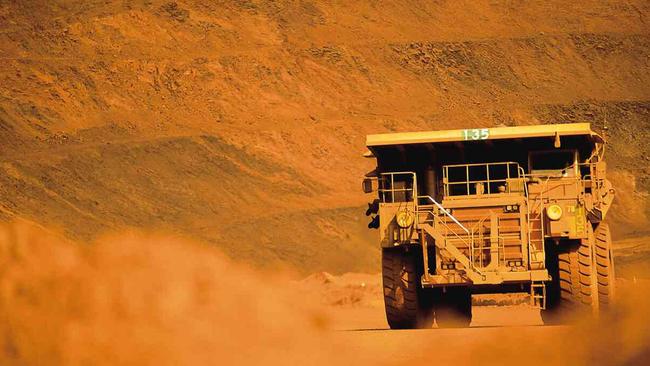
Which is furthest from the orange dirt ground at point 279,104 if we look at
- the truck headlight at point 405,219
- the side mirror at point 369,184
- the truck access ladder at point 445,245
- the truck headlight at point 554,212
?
the truck headlight at point 554,212

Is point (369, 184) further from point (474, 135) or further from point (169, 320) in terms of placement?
point (169, 320)

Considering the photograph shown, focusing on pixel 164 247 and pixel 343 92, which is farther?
pixel 343 92

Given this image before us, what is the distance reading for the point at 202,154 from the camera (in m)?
75.5

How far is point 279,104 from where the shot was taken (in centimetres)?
8206

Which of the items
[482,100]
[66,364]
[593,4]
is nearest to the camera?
[66,364]

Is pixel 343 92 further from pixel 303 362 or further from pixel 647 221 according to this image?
pixel 303 362

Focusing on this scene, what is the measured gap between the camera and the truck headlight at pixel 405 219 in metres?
23.0

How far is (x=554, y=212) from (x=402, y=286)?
291 centimetres

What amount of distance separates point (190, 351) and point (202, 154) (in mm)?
63053

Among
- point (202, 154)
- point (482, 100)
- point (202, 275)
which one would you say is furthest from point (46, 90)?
point (202, 275)

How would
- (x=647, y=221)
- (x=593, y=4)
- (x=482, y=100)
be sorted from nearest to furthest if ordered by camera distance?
(x=647, y=221)
(x=482, y=100)
(x=593, y=4)

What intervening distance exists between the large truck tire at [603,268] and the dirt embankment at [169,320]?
7.26 m

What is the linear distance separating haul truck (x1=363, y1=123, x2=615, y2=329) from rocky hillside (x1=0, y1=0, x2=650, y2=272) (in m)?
39.3

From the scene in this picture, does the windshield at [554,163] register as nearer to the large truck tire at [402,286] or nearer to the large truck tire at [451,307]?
the large truck tire at [402,286]
